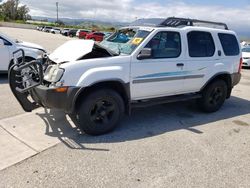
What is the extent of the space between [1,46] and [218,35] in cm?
627

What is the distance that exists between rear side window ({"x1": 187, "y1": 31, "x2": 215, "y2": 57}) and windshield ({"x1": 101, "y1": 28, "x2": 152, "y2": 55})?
1.09 metres

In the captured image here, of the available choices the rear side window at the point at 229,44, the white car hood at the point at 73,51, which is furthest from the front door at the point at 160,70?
the rear side window at the point at 229,44

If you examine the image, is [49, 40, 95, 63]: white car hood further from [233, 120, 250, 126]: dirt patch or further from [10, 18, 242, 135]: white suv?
[233, 120, 250, 126]: dirt patch

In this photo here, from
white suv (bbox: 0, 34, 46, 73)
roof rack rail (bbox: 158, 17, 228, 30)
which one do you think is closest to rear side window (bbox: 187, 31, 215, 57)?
roof rack rail (bbox: 158, 17, 228, 30)

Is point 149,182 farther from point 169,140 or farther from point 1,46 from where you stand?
point 1,46

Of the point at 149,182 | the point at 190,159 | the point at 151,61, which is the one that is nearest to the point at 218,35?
the point at 151,61

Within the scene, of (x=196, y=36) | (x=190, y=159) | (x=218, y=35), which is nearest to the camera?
(x=190, y=159)

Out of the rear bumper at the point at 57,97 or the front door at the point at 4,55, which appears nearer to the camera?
the rear bumper at the point at 57,97

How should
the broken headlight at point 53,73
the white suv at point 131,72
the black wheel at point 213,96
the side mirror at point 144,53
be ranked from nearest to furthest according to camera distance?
the broken headlight at point 53,73
the white suv at point 131,72
the side mirror at point 144,53
the black wheel at point 213,96

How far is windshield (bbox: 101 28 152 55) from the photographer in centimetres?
477

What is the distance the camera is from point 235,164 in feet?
12.6

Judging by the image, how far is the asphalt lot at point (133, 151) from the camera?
3.30 m

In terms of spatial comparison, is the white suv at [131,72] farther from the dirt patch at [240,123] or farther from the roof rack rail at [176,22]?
the dirt patch at [240,123]

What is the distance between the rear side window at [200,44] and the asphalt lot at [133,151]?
1.41 m
